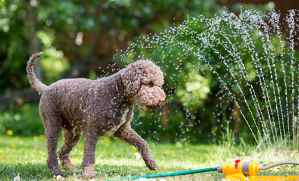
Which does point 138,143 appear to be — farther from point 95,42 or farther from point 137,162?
point 95,42

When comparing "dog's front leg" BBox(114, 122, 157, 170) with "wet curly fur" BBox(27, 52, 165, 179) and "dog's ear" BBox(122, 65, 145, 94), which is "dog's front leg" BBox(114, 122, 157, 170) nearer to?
"wet curly fur" BBox(27, 52, 165, 179)

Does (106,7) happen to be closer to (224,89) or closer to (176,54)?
(176,54)

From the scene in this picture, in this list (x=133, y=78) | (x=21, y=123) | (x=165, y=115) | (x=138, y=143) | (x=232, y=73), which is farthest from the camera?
(x=21, y=123)

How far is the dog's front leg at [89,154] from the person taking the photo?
2.94m

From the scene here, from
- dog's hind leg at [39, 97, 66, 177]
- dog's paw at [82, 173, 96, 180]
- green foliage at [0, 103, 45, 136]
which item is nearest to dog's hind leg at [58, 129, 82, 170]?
dog's hind leg at [39, 97, 66, 177]

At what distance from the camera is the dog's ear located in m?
2.86

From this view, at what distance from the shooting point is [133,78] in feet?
9.45

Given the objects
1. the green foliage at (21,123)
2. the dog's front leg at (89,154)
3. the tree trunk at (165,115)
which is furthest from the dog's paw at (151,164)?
the green foliage at (21,123)

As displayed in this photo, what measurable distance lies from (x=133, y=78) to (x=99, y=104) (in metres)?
0.41

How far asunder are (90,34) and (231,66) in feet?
20.0

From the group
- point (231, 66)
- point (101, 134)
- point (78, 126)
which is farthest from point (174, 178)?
point (231, 66)

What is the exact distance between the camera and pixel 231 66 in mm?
5078

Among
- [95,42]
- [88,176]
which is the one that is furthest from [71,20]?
[88,176]

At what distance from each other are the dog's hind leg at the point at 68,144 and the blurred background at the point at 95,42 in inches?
80.6
